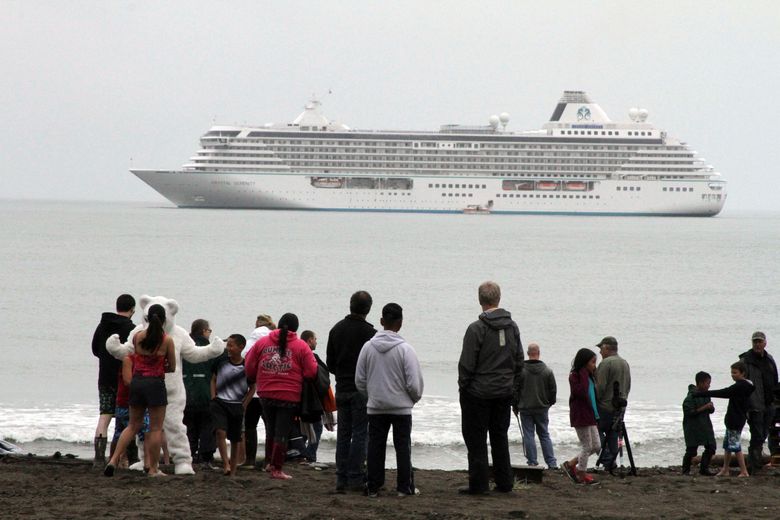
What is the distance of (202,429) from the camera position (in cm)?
850

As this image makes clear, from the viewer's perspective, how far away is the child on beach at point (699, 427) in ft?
30.4

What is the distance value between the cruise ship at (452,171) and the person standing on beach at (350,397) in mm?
100693

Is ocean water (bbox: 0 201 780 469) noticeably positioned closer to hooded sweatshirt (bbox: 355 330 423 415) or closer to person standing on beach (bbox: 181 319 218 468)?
person standing on beach (bbox: 181 319 218 468)

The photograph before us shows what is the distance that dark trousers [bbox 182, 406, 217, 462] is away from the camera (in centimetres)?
838

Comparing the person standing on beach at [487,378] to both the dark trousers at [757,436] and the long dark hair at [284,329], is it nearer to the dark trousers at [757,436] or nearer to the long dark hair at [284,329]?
the long dark hair at [284,329]

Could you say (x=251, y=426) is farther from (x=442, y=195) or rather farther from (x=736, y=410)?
(x=442, y=195)

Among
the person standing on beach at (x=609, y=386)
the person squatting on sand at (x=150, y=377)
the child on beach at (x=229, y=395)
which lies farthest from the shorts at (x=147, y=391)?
the person standing on beach at (x=609, y=386)

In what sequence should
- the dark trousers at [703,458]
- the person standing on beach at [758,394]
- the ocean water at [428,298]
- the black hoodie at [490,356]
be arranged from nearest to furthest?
the black hoodie at [490,356], the person standing on beach at [758,394], the dark trousers at [703,458], the ocean water at [428,298]

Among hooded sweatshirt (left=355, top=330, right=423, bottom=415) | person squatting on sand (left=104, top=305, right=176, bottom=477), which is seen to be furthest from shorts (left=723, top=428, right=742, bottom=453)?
person squatting on sand (left=104, top=305, right=176, bottom=477)

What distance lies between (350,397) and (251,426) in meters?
1.33

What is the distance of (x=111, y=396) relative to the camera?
27.5ft

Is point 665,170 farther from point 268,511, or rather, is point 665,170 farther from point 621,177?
point 268,511

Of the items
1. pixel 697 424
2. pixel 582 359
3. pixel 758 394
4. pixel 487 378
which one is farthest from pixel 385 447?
pixel 758 394

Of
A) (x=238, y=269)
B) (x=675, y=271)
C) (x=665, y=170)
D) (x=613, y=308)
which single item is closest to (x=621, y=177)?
(x=665, y=170)
